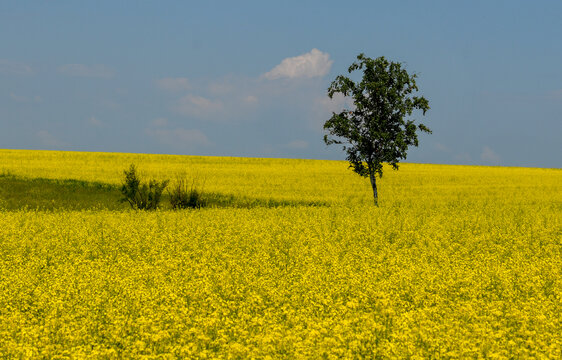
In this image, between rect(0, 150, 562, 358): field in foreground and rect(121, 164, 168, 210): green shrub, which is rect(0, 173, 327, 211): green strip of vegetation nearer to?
rect(121, 164, 168, 210): green shrub

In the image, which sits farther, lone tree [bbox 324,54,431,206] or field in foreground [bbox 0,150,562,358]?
lone tree [bbox 324,54,431,206]

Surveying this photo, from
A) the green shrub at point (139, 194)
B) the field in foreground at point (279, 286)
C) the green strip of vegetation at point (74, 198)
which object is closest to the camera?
the field in foreground at point (279, 286)

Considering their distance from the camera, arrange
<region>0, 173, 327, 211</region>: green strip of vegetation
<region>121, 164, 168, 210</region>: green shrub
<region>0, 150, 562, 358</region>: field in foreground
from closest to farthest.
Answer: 1. <region>0, 150, 562, 358</region>: field in foreground
2. <region>121, 164, 168, 210</region>: green shrub
3. <region>0, 173, 327, 211</region>: green strip of vegetation

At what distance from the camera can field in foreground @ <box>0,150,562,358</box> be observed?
8.81 meters

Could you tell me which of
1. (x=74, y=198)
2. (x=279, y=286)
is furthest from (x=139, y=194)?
(x=279, y=286)

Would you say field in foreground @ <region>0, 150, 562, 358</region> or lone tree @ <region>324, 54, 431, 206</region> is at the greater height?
lone tree @ <region>324, 54, 431, 206</region>

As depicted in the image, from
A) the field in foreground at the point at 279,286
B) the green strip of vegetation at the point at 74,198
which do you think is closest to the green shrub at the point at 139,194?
the green strip of vegetation at the point at 74,198

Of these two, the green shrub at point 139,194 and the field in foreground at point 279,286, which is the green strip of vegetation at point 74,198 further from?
the field in foreground at point 279,286

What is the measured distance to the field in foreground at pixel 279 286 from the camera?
347 inches

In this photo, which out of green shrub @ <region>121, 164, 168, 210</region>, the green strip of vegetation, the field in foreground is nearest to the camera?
the field in foreground

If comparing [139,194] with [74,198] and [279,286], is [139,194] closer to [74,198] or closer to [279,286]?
[74,198]

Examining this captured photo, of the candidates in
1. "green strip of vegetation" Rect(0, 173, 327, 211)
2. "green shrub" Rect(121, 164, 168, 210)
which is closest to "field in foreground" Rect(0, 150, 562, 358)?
"green shrub" Rect(121, 164, 168, 210)

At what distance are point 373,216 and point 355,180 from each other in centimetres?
2740

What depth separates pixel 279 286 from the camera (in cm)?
1243
